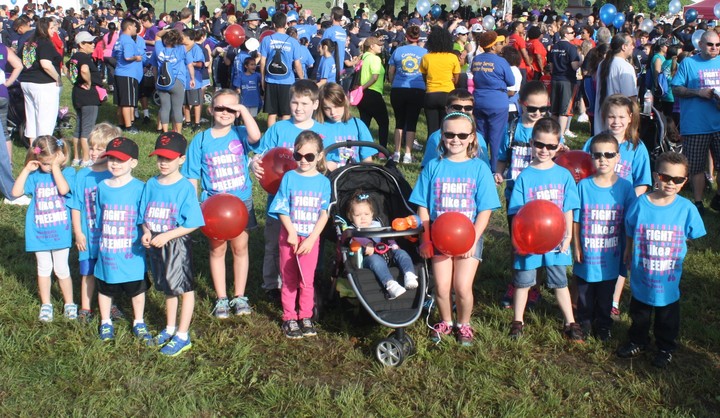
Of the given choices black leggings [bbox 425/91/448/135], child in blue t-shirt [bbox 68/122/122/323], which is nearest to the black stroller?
child in blue t-shirt [bbox 68/122/122/323]

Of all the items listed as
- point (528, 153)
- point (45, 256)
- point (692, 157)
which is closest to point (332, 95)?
point (528, 153)

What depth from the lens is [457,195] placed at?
201 inches

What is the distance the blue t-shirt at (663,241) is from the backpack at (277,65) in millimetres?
8126

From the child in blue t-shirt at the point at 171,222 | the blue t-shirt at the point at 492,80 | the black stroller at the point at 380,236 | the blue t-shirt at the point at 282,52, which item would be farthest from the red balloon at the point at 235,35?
the child in blue t-shirt at the point at 171,222

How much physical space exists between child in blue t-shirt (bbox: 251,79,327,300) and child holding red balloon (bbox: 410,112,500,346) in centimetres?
114

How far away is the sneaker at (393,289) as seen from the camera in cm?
494

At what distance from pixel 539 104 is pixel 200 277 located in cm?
328

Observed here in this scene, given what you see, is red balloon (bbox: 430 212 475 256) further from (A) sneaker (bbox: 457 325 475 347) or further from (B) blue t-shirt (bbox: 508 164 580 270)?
(A) sneaker (bbox: 457 325 475 347)

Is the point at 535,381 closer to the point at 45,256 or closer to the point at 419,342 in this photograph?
the point at 419,342

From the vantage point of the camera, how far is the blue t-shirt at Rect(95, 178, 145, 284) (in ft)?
16.5

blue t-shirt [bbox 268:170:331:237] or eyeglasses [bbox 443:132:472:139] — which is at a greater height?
eyeglasses [bbox 443:132:472:139]

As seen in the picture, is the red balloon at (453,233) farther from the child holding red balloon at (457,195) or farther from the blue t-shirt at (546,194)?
the blue t-shirt at (546,194)

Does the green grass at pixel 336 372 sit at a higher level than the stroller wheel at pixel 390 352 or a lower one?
lower

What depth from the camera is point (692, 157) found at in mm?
8234
